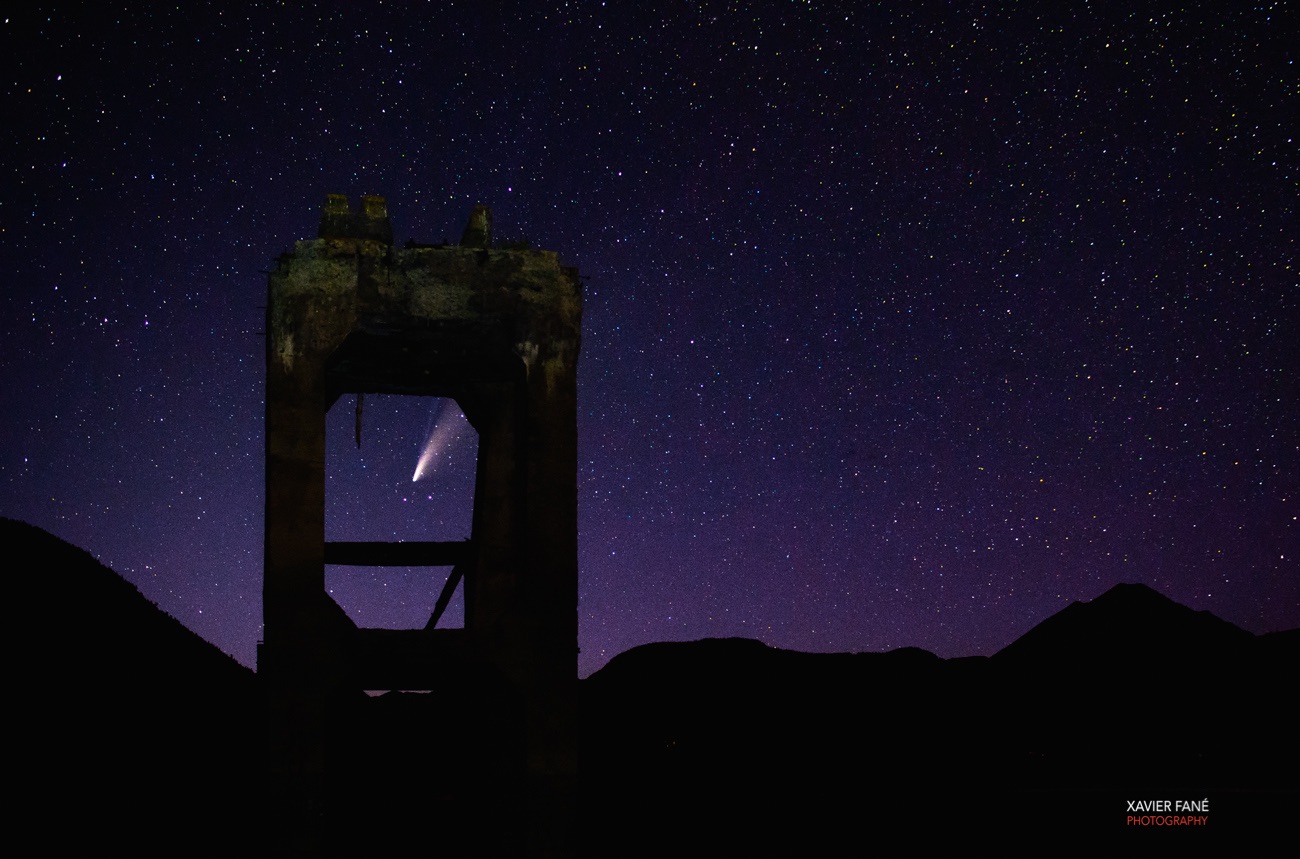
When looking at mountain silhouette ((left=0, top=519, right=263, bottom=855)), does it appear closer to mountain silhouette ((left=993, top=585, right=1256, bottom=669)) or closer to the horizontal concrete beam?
the horizontal concrete beam

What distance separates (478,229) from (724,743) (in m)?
23.2

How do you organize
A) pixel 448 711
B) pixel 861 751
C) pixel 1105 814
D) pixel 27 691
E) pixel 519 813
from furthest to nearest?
pixel 861 751 → pixel 448 711 → pixel 27 691 → pixel 1105 814 → pixel 519 813

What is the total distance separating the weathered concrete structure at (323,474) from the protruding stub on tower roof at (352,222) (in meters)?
0.02

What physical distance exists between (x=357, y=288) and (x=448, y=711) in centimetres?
1746

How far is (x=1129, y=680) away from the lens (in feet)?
109

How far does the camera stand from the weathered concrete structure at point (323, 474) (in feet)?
38.3

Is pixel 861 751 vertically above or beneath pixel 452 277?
beneath

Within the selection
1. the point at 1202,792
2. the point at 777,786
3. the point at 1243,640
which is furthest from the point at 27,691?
the point at 1243,640

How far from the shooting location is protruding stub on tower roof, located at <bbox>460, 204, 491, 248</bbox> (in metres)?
13.6

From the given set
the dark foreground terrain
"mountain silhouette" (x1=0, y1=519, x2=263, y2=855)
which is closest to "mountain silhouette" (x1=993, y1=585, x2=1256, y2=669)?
the dark foreground terrain

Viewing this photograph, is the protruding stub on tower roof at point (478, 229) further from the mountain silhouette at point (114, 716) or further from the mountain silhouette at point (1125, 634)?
the mountain silhouette at point (1125, 634)

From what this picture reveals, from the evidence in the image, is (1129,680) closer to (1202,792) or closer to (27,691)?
(1202,792)

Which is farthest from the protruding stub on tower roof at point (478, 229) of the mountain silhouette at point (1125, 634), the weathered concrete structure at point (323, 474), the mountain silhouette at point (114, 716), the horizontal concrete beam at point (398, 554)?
the mountain silhouette at point (1125, 634)

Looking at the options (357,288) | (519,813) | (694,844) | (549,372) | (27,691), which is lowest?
(694,844)
